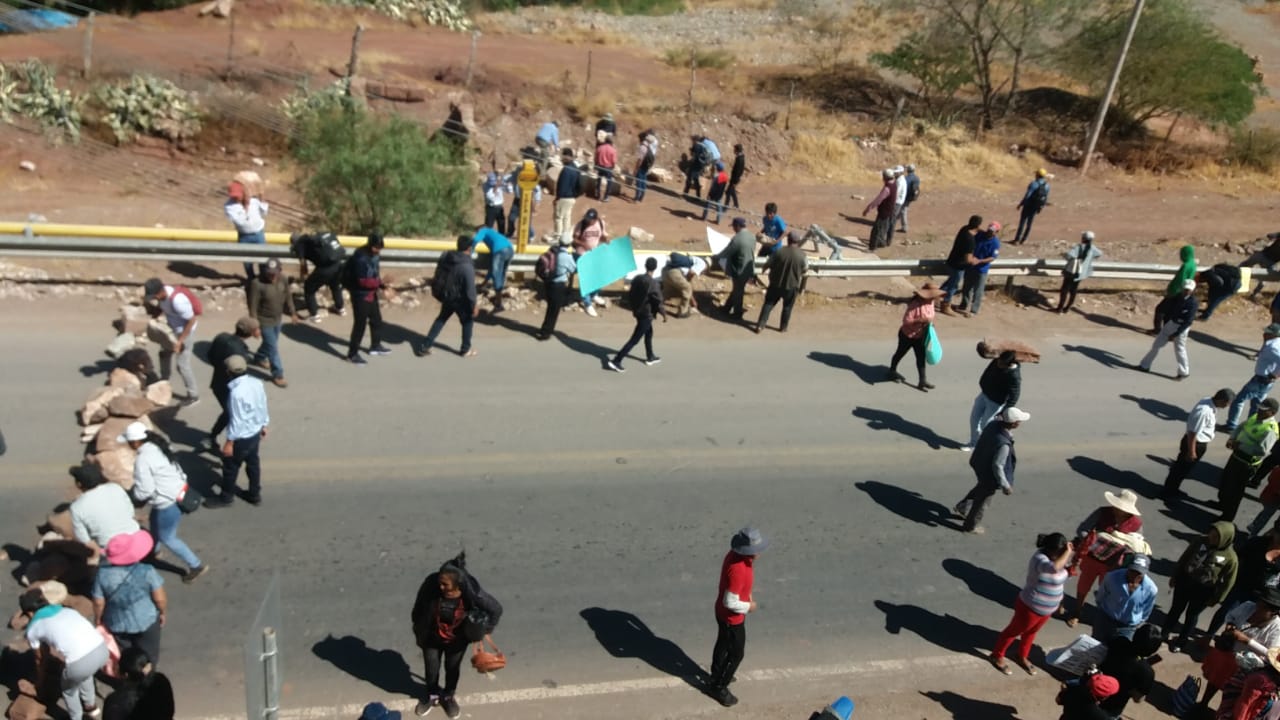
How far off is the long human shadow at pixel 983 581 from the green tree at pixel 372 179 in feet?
33.2

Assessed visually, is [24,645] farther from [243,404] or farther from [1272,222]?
[1272,222]

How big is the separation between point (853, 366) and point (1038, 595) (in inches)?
211

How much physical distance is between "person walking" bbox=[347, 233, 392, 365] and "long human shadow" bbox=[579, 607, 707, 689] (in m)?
4.68

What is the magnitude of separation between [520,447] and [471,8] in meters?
31.1

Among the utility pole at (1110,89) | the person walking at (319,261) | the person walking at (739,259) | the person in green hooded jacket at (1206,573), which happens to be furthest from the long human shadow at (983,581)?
the utility pole at (1110,89)

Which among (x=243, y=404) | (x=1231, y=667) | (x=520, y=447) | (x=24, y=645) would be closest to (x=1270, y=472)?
(x=1231, y=667)

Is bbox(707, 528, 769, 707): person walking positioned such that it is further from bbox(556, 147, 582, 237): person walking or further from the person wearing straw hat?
bbox(556, 147, 582, 237): person walking

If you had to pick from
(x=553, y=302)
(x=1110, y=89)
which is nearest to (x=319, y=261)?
(x=553, y=302)

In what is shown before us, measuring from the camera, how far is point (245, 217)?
11.9 m

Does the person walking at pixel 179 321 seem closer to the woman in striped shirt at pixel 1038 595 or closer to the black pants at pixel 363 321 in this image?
the black pants at pixel 363 321

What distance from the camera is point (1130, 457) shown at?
10789mm

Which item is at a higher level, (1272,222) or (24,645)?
(1272,222)

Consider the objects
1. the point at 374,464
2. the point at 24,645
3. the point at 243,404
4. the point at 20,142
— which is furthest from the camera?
the point at 20,142

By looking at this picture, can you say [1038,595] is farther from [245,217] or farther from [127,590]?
[245,217]
